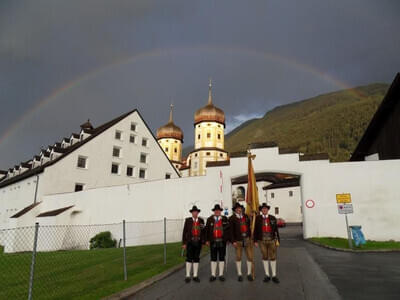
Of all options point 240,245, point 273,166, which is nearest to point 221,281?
point 240,245

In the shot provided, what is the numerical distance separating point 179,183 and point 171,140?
208 ft

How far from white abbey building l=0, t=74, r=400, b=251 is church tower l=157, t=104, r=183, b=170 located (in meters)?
45.9

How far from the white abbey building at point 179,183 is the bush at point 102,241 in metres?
0.85

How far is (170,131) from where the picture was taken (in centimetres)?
8519

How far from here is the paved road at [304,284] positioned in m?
6.33

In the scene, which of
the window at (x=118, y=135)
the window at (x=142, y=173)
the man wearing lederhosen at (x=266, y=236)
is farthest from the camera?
the window at (x=142, y=173)

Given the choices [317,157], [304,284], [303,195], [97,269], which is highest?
[317,157]

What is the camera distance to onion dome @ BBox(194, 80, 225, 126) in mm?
72562

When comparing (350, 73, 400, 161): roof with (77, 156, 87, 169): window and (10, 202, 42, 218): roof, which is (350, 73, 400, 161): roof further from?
(10, 202, 42, 218): roof

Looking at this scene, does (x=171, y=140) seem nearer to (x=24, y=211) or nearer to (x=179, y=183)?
(x=24, y=211)

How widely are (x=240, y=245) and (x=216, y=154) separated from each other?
64316 millimetres

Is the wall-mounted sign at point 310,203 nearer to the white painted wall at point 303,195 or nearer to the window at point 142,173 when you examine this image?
the white painted wall at point 303,195

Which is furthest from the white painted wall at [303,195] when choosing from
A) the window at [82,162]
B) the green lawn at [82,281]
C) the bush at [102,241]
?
the green lawn at [82,281]

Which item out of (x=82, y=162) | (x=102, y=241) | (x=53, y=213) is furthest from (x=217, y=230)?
(x=82, y=162)
